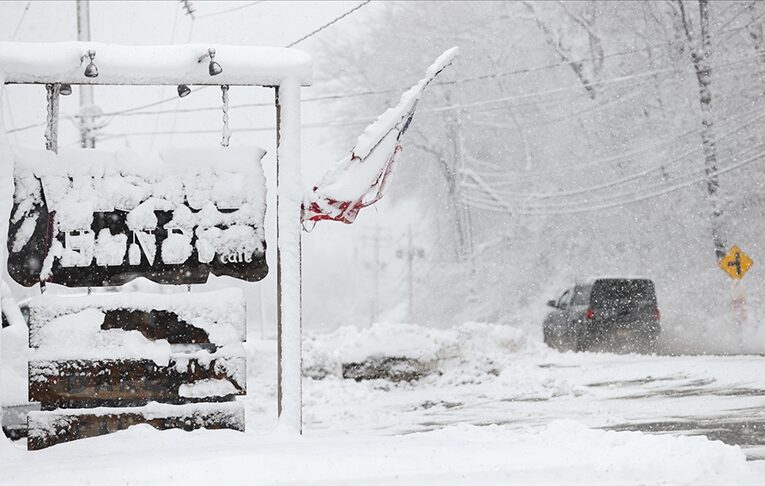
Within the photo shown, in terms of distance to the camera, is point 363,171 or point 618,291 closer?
point 363,171

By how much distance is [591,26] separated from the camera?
1725 inches

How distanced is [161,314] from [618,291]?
62.4 ft

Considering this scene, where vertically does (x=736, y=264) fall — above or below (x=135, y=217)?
below

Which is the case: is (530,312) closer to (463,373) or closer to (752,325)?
(752,325)

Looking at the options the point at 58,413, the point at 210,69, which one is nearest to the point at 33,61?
the point at 210,69

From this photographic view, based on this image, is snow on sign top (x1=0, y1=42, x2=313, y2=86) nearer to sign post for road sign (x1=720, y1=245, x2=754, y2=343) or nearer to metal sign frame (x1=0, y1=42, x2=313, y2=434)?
metal sign frame (x1=0, y1=42, x2=313, y2=434)

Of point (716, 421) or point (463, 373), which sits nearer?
point (716, 421)

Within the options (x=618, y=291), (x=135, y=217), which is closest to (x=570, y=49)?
(x=618, y=291)

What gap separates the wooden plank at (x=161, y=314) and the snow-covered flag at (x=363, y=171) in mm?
1040

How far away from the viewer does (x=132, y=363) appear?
8.76 metres

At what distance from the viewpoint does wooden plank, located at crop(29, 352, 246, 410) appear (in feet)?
28.5

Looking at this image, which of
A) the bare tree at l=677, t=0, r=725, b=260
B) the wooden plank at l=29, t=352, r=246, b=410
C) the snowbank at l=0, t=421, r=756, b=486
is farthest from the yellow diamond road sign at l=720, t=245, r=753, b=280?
the wooden plank at l=29, t=352, r=246, b=410

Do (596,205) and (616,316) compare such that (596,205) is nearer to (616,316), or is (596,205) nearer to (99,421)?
(616,316)

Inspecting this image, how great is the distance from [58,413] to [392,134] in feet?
11.8
